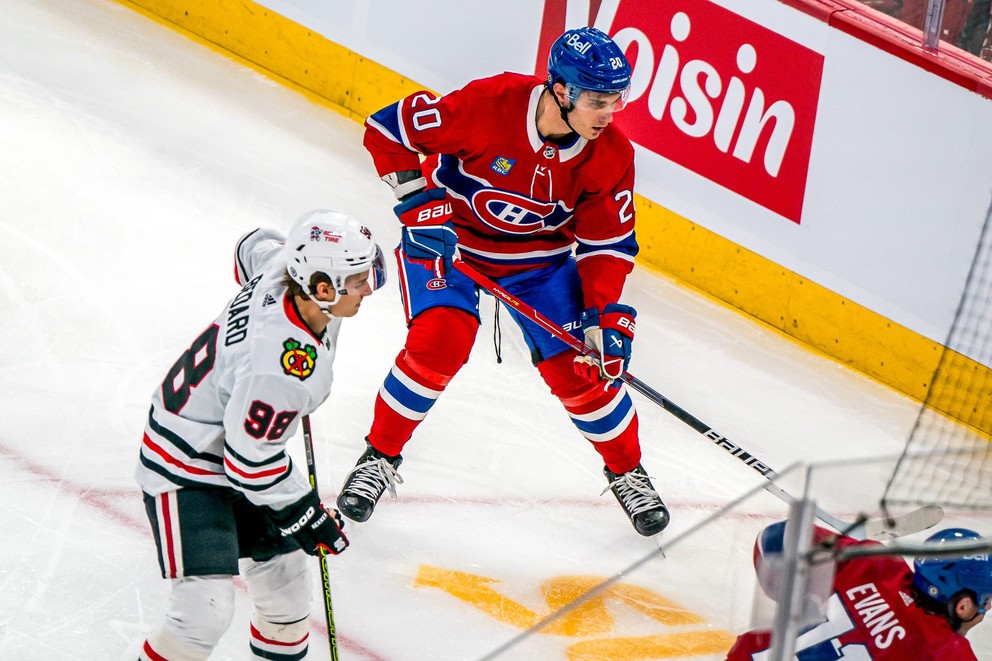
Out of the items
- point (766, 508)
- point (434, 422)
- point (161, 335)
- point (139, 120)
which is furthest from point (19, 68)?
point (766, 508)

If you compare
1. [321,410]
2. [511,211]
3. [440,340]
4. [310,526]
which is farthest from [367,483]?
[310,526]

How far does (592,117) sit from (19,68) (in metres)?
3.24

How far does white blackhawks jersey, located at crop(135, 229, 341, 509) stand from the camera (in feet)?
8.35

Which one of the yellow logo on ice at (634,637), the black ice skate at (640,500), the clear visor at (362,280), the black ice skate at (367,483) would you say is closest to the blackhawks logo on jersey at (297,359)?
the clear visor at (362,280)

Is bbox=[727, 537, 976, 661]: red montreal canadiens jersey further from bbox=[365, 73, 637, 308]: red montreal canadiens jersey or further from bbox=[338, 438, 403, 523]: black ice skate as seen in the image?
bbox=[338, 438, 403, 523]: black ice skate

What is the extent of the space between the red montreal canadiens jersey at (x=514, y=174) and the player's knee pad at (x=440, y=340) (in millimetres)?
256

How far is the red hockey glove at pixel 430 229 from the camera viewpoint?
11.9 ft

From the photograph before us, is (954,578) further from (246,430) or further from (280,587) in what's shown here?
(280,587)

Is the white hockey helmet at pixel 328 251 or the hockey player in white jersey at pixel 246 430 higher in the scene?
the white hockey helmet at pixel 328 251

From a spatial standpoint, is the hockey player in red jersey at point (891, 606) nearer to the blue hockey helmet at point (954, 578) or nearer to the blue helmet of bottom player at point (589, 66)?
the blue hockey helmet at point (954, 578)

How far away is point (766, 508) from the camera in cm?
191

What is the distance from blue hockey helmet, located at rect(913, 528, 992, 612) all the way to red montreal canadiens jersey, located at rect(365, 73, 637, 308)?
1.62m

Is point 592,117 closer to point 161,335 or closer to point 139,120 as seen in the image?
point 161,335

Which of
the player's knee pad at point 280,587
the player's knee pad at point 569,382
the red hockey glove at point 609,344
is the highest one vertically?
the red hockey glove at point 609,344
